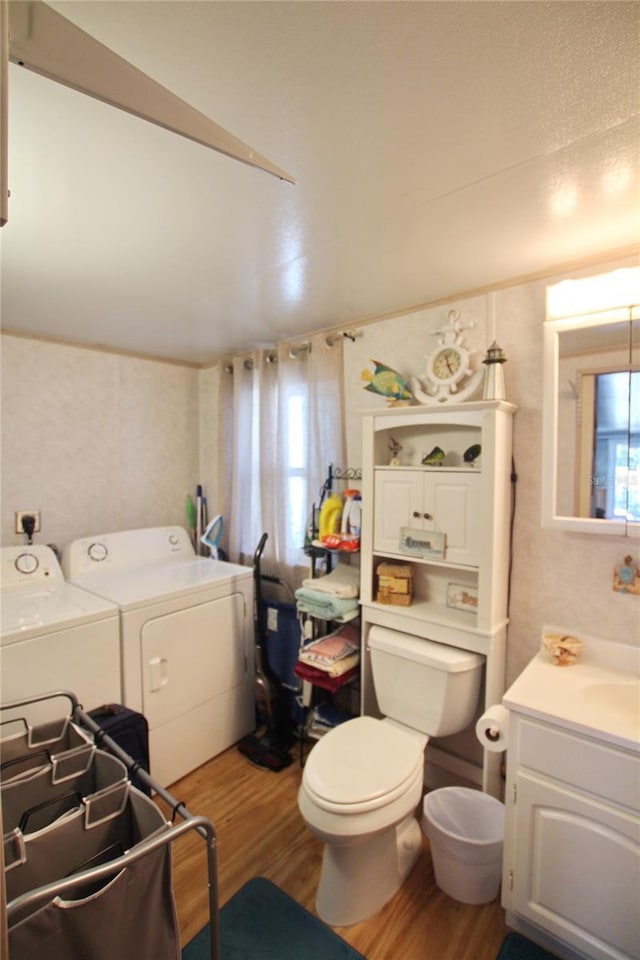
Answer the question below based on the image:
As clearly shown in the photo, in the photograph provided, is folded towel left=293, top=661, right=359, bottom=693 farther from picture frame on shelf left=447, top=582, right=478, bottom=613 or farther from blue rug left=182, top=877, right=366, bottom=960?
blue rug left=182, top=877, right=366, bottom=960

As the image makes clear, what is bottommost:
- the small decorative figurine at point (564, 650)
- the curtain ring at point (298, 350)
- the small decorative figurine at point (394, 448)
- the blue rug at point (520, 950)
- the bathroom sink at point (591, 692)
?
the blue rug at point (520, 950)

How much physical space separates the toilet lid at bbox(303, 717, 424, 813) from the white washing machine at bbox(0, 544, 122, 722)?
3.21 feet

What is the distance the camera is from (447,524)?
72.1 inches

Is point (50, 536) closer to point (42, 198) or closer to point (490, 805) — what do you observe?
point (42, 198)

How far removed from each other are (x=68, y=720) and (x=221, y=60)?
174 cm

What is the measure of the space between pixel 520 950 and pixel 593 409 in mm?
1813

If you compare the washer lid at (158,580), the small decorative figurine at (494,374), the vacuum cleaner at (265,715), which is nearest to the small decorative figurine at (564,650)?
the small decorative figurine at (494,374)

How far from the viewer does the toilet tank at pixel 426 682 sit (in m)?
1.75

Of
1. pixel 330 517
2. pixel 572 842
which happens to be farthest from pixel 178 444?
pixel 572 842

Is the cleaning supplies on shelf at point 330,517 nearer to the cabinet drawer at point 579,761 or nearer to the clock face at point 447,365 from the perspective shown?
the clock face at point 447,365

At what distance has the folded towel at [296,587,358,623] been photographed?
81.3 inches

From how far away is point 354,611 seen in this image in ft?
6.89

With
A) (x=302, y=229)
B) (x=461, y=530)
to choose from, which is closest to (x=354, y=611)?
(x=461, y=530)

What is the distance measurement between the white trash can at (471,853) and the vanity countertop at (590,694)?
22.3 inches
